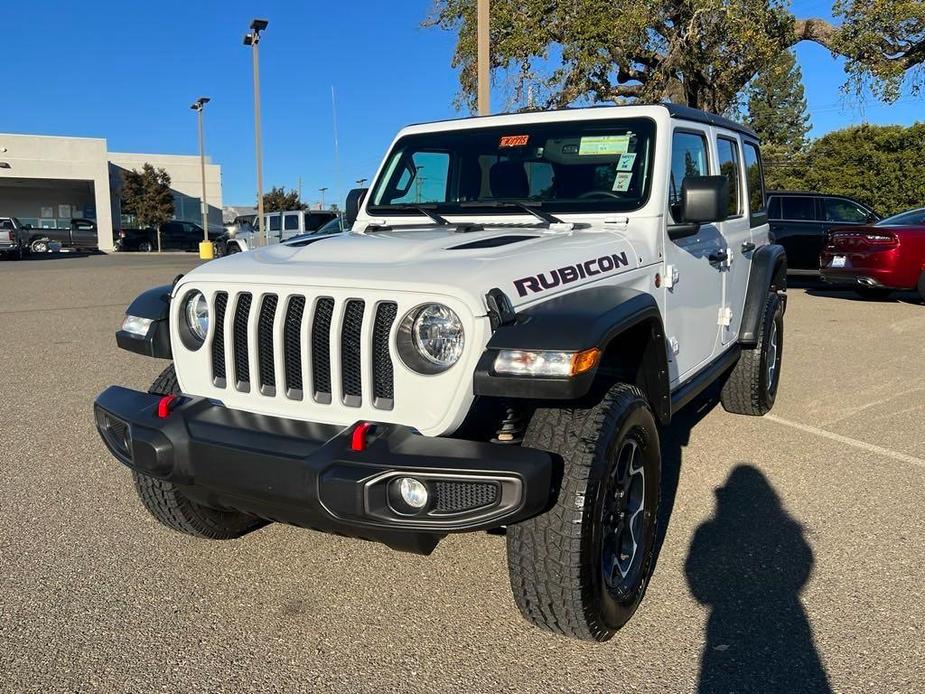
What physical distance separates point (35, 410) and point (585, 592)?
16.1 ft

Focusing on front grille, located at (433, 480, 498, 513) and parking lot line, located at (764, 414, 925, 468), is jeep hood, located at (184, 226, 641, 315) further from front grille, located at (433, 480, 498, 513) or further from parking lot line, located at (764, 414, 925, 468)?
parking lot line, located at (764, 414, 925, 468)

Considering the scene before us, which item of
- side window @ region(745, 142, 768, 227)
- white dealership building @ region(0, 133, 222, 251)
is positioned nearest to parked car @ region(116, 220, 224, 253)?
white dealership building @ region(0, 133, 222, 251)

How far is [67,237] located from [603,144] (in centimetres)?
3720

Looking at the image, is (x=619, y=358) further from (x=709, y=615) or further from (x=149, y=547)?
(x=149, y=547)

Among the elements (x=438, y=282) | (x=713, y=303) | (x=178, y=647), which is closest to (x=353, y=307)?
(x=438, y=282)

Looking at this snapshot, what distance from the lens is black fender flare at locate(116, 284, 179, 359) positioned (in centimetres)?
308

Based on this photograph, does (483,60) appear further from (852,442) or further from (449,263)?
(449,263)

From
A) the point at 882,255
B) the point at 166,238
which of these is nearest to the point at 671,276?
the point at 882,255

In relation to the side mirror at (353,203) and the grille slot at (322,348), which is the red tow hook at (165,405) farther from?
the side mirror at (353,203)

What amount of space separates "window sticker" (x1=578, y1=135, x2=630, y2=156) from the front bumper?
1.96 meters

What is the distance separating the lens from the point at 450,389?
2.46 meters

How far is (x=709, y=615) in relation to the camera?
115 inches

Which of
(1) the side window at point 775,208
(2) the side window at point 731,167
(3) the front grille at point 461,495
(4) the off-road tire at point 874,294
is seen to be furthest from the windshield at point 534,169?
(1) the side window at point 775,208

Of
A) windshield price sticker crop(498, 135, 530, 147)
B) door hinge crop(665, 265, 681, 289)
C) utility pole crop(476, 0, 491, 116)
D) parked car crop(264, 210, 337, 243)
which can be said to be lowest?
door hinge crop(665, 265, 681, 289)
